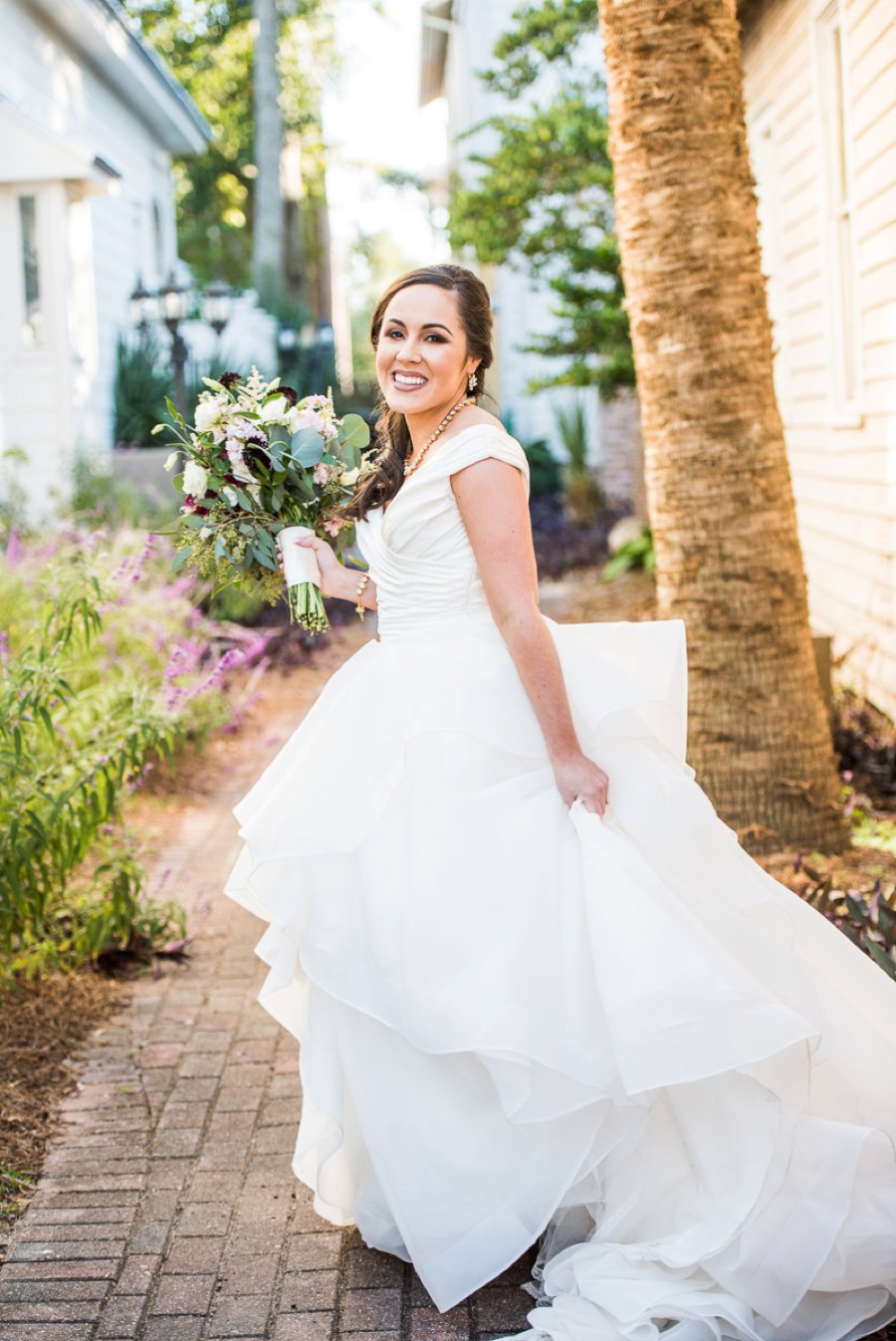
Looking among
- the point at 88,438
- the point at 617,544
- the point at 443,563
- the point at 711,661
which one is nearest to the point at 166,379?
the point at 88,438

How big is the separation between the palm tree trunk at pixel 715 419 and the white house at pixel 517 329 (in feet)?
34.0

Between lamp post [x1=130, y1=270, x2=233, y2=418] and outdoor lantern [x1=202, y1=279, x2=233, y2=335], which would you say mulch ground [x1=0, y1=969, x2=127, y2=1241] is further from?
outdoor lantern [x1=202, y1=279, x2=233, y2=335]

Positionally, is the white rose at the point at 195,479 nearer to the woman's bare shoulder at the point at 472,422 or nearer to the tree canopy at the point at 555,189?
the woman's bare shoulder at the point at 472,422

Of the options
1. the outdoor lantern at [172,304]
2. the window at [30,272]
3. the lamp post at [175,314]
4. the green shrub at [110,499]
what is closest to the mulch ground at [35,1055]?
the green shrub at [110,499]

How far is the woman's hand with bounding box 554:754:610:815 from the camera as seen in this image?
270 centimetres

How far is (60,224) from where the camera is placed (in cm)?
1232

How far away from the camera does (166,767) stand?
7277 mm

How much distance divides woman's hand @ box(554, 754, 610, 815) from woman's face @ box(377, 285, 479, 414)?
2.78 feet

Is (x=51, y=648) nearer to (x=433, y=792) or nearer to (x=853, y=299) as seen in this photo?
(x=433, y=792)

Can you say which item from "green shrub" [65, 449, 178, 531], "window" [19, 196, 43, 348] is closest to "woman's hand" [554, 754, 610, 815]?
"green shrub" [65, 449, 178, 531]

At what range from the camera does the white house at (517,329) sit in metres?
17.5

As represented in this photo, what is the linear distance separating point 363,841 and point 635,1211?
883 mm

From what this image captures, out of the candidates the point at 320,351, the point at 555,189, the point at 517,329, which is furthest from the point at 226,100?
the point at 555,189

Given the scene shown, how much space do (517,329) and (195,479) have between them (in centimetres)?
1793
